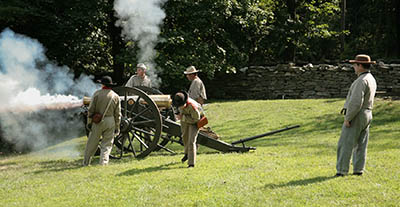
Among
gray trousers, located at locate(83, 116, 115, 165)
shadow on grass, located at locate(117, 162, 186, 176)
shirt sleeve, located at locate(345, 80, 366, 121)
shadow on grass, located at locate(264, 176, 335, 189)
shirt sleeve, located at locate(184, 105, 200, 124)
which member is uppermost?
shirt sleeve, located at locate(345, 80, 366, 121)

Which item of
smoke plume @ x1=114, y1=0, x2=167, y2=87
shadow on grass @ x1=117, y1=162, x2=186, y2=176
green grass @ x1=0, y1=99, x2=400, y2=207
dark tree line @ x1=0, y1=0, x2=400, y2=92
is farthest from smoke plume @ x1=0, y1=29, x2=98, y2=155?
shadow on grass @ x1=117, y1=162, x2=186, y2=176

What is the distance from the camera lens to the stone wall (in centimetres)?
1923

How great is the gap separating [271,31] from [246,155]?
616 inches

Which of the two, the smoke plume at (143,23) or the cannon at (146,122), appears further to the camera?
the smoke plume at (143,23)

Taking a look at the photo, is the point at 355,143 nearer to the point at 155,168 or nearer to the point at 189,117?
the point at 189,117

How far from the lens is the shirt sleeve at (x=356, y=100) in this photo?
6391 mm

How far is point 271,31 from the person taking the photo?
23562mm

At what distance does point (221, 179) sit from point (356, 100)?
2131mm

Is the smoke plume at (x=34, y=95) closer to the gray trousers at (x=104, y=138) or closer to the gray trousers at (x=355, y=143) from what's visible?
the gray trousers at (x=104, y=138)

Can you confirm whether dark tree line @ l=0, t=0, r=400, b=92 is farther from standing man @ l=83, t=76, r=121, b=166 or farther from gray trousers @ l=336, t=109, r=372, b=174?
gray trousers @ l=336, t=109, r=372, b=174

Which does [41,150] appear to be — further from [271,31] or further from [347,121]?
[271,31]

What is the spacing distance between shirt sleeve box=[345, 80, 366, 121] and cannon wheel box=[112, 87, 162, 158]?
3.62 meters

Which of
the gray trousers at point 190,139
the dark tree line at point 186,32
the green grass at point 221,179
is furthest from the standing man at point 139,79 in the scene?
the dark tree line at point 186,32

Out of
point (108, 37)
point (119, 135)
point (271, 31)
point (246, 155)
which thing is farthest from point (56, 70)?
point (271, 31)
